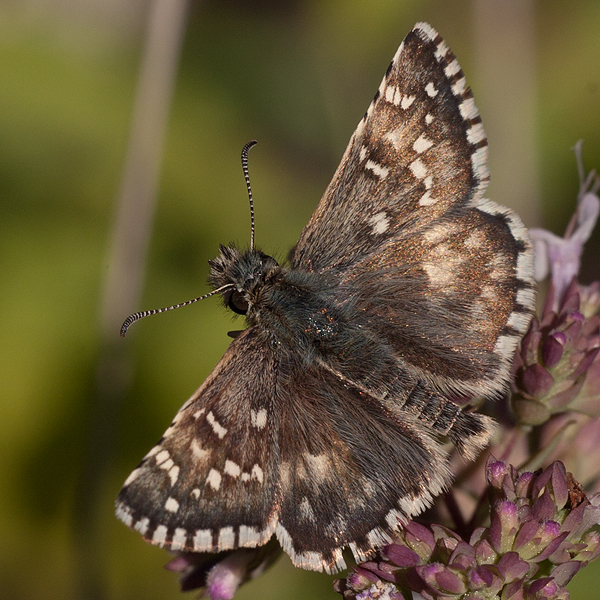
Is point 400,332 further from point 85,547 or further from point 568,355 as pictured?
point 85,547

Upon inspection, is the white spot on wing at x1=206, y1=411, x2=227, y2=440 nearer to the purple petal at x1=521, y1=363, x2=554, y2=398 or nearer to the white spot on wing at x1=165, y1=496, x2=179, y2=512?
the white spot on wing at x1=165, y1=496, x2=179, y2=512

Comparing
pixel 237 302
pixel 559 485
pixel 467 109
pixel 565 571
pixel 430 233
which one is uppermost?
pixel 467 109

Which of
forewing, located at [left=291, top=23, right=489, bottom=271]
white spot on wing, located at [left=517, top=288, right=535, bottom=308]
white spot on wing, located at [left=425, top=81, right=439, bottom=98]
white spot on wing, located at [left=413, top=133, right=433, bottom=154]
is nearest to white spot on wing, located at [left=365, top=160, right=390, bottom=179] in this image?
forewing, located at [left=291, top=23, right=489, bottom=271]

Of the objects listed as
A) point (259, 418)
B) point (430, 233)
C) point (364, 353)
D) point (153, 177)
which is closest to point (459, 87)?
point (430, 233)

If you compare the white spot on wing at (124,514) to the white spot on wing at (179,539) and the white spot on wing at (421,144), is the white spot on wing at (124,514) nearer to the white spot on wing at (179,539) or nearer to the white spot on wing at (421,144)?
the white spot on wing at (179,539)

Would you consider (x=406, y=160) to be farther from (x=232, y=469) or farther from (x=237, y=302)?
(x=232, y=469)

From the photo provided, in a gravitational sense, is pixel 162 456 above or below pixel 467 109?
below

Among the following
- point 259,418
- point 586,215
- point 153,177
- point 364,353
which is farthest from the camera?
point 153,177

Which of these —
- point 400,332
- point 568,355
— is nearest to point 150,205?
point 400,332
